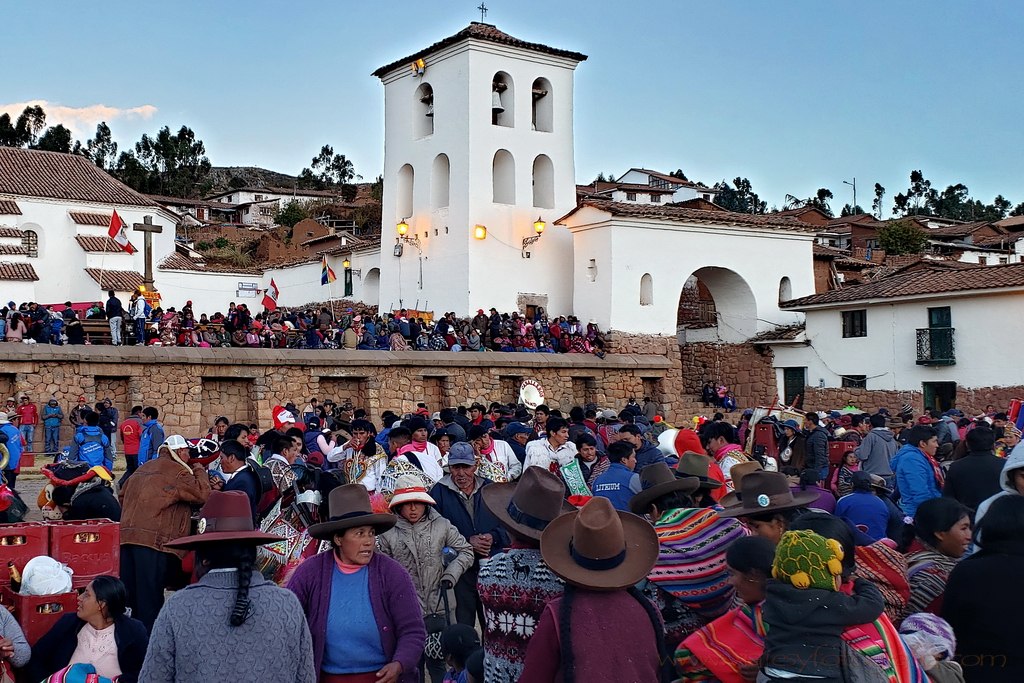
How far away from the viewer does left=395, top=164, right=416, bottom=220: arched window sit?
3275cm

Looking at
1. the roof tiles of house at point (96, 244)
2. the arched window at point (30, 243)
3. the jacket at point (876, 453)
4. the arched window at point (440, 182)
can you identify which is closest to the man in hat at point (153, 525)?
the jacket at point (876, 453)

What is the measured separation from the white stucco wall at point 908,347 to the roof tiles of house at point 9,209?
28.5m

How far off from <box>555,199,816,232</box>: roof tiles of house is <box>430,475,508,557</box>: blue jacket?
22079 mm

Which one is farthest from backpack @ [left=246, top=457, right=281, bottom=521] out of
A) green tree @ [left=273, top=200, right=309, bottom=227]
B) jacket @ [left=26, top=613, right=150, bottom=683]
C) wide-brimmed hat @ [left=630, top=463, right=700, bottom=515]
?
green tree @ [left=273, top=200, right=309, bottom=227]

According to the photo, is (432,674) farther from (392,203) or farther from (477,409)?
(392,203)

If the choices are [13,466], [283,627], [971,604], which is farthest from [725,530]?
[13,466]

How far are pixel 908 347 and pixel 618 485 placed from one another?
21895mm

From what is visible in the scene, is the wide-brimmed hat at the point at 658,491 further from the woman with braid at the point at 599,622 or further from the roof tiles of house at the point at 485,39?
the roof tiles of house at the point at 485,39

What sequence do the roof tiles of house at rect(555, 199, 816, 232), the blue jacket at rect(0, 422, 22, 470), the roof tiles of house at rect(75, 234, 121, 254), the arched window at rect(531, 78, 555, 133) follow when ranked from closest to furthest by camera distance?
the blue jacket at rect(0, 422, 22, 470), the roof tiles of house at rect(555, 199, 816, 232), the arched window at rect(531, 78, 555, 133), the roof tiles of house at rect(75, 234, 121, 254)

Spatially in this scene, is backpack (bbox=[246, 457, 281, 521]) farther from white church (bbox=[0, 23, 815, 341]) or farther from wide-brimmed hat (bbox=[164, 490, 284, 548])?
white church (bbox=[0, 23, 815, 341])

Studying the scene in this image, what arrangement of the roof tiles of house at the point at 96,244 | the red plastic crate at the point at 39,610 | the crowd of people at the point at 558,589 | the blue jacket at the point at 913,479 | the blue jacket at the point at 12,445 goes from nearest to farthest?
the crowd of people at the point at 558,589, the red plastic crate at the point at 39,610, the blue jacket at the point at 913,479, the blue jacket at the point at 12,445, the roof tiles of house at the point at 96,244

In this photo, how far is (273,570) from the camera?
18.4 ft

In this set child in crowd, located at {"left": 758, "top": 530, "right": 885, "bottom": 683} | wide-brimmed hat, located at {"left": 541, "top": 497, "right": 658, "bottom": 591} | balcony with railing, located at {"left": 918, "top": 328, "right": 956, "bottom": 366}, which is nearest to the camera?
child in crowd, located at {"left": 758, "top": 530, "right": 885, "bottom": 683}

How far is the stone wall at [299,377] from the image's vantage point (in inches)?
822
